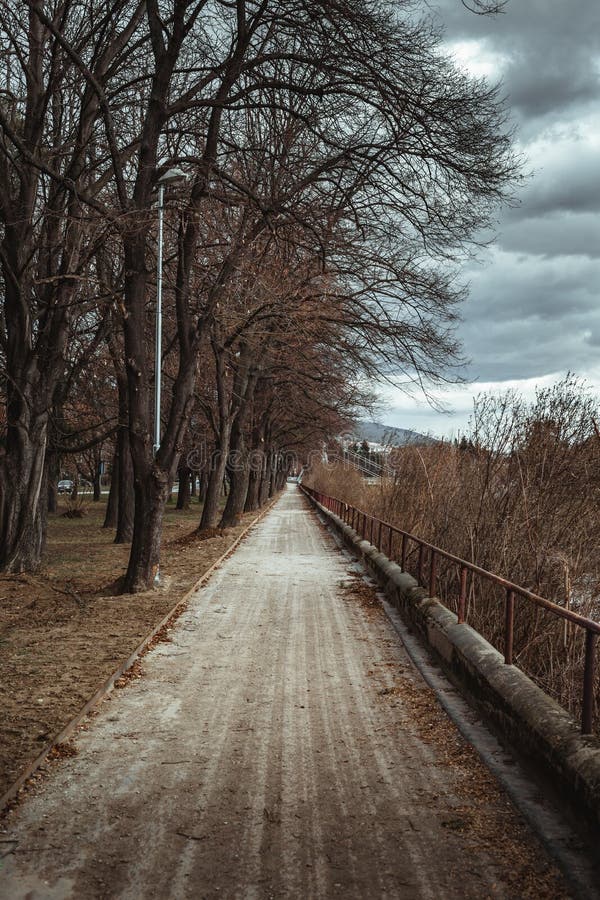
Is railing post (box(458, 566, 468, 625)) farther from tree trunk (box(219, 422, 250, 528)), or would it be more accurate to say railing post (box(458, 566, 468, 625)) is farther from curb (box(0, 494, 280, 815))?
tree trunk (box(219, 422, 250, 528))

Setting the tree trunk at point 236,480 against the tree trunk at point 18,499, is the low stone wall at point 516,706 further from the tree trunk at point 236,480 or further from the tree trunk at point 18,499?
the tree trunk at point 236,480

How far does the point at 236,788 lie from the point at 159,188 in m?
11.7

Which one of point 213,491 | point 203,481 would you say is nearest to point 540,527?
point 213,491

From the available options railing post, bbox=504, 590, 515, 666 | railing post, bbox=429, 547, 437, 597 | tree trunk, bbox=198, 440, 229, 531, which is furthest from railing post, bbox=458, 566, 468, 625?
tree trunk, bbox=198, 440, 229, 531

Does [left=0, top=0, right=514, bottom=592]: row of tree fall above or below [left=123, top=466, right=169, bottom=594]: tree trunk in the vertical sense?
above

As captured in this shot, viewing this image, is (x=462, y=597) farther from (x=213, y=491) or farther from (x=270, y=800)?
(x=213, y=491)

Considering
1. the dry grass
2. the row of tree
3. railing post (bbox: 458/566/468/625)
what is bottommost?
the dry grass

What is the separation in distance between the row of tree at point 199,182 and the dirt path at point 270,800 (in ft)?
20.8

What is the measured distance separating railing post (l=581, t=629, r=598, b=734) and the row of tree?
7578 mm

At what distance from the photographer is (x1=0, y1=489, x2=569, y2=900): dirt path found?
13.2 feet

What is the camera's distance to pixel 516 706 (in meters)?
5.92

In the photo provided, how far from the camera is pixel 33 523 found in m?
15.4

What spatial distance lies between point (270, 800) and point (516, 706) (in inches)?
75.8

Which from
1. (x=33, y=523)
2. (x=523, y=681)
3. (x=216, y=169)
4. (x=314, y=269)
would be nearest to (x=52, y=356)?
(x=33, y=523)
